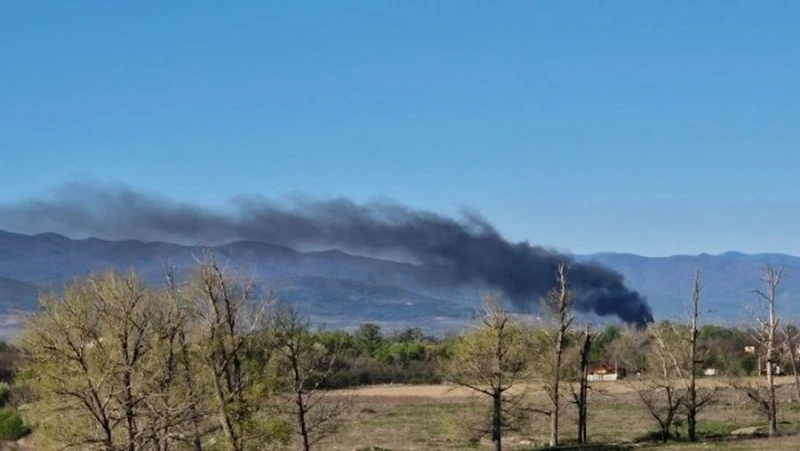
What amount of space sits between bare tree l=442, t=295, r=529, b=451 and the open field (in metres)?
2.08

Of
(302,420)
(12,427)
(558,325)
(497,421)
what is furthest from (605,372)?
(302,420)

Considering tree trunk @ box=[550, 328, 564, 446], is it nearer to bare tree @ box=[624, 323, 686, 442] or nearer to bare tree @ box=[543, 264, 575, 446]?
bare tree @ box=[543, 264, 575, 446]

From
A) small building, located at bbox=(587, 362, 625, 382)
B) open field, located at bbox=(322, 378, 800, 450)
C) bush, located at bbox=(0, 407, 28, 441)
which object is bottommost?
bush, located at bbox=(0, 407, 28, 441)

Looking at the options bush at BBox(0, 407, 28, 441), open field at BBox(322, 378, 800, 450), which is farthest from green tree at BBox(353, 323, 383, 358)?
bush at BBox(0, 407, 28, 441)

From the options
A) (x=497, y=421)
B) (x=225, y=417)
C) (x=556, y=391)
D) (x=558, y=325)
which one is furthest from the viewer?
(x=558, y=325)

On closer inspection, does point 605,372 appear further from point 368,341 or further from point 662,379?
point 662,379

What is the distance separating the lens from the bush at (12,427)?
82.6 m

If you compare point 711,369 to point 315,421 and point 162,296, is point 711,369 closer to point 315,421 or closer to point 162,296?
point 315,421

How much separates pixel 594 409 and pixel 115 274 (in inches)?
2615

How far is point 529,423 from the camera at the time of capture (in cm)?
8481

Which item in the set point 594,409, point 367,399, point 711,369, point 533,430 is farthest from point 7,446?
point 711,369

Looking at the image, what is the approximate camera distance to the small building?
135 m

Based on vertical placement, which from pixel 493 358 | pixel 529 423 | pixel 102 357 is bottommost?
pixel 529 423

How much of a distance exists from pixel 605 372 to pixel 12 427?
77168 mm
